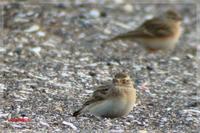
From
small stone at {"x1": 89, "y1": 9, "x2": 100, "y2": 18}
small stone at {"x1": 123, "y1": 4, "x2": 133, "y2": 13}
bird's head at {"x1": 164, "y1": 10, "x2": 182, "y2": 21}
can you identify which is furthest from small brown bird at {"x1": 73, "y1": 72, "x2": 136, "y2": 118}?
small stone at {"x1": 123, "y1": 4, "x2": 133, "y2": 13}

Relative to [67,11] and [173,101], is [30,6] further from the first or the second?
[173,101]

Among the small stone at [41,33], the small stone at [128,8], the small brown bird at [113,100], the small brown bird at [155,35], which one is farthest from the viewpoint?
the small stone at [128,8]

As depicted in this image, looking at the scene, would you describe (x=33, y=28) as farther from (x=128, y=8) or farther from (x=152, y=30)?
(x=128, y=8)

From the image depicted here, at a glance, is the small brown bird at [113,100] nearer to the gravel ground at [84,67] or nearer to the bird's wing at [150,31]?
the gravel ground at [84,67]

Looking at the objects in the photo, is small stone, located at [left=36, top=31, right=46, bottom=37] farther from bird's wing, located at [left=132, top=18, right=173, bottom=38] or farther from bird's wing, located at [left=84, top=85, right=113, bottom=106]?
bird's wing, located at [left=84, top=85, right=113, bottom=106]

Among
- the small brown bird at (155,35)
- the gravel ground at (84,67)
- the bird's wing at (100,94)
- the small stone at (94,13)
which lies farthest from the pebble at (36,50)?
the bird's wing at (100,94)
